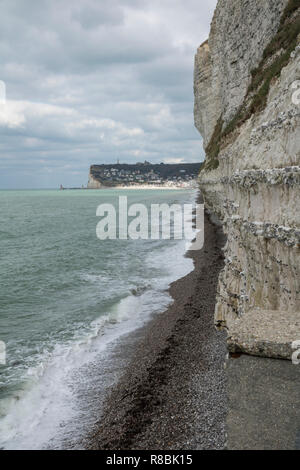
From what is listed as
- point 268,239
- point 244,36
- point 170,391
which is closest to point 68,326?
point 170,391

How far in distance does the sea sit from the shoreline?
22.0 inches

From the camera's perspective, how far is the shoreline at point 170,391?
248 inches

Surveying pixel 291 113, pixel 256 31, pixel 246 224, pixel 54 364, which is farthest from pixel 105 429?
pixel 256 31

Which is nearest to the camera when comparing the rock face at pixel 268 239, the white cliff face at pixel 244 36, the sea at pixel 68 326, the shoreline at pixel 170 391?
the rock face at pixel 268 239

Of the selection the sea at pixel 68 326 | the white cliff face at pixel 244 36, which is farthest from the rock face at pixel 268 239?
the white cliff face at pixel 244 36

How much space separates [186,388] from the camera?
25.8ft

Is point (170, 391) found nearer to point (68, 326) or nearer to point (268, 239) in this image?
point (268, 239)

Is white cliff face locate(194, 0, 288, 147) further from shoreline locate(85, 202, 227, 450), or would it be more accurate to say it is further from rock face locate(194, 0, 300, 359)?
shoreline locate(85, 202, 227, 450)

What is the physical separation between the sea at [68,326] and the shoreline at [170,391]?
559mm

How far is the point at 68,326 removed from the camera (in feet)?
44.0

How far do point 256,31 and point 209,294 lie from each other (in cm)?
1650

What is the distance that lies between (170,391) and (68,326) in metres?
6.72

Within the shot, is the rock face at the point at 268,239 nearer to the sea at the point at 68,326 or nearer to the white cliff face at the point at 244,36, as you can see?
the sea at the point at 68,326

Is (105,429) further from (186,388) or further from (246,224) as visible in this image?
(246,224)
